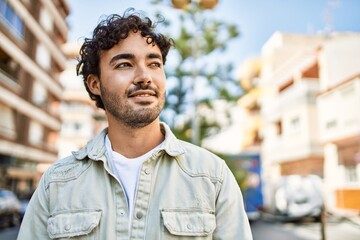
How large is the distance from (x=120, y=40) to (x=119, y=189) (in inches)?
27.9

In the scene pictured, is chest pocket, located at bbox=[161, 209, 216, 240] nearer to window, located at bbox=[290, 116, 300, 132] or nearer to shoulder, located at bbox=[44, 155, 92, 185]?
shoulder, located at bbox=[44, 155, 92, 185]

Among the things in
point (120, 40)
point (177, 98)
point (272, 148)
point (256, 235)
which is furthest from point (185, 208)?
point (272, 148)

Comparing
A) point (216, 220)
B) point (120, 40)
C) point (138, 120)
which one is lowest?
point (216, 220)

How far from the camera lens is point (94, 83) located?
6.98 feet

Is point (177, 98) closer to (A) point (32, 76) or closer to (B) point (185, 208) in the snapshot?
(B) point (185, 208)

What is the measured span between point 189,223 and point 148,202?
0.20m

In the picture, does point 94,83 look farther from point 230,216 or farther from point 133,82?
point 230,216

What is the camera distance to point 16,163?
2314 cm

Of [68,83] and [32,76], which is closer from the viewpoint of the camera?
[32,76]

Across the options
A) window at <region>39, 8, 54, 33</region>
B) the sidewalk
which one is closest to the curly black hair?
the sidewalk

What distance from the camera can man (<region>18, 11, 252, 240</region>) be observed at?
5.24 feet

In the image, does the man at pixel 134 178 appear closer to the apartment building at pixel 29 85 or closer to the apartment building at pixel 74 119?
the apartment building at pixel 29 85

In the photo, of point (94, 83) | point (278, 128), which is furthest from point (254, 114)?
point (94, 83)

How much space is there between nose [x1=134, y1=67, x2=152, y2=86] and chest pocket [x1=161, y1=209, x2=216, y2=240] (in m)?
0.58
